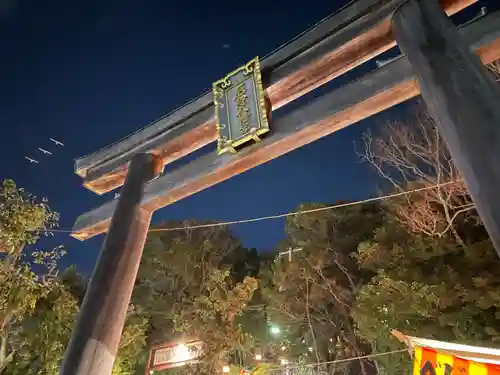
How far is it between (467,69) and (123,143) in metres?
4.31

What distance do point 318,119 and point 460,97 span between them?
4.95 feet

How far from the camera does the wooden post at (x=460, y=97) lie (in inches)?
84.9

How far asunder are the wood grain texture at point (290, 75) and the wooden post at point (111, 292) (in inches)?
27.0

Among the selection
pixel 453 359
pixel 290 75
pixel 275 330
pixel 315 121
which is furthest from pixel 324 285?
pixel 315 121

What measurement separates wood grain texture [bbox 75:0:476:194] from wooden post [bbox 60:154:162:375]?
69 centimetres

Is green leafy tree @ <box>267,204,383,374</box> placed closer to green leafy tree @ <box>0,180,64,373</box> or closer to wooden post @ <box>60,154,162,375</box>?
green leafy tree @ <box>0,180,64,373</box>

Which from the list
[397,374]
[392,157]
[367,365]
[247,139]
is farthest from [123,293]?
[367,365]

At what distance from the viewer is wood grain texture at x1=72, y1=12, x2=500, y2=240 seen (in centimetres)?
323

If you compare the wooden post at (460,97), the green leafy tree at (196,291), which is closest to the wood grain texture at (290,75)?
the wooden post at (460,97)

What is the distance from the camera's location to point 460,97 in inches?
98.0

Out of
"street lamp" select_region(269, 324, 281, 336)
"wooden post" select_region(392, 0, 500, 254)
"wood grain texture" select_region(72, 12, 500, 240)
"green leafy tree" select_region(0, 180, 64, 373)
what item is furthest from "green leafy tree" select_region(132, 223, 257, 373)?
"wooden post" select_region(392, 0, 500, 254)

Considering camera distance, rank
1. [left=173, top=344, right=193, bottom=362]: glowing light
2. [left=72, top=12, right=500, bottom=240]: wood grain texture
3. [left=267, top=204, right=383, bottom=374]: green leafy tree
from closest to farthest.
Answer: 1. [left=72, top=12, right=500, bottom=240]: wood grain texture
2. [left=173, top=344, right=193, bottom=362]: glowing light
3. [left=267, top=204, right=383, bottom=374]: green leafy tree

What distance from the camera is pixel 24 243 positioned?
7.38 metres

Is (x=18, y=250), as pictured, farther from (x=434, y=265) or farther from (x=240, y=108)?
(x=434, y=265)
